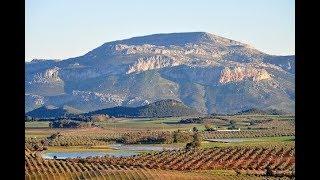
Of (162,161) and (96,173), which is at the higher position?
(96,173)

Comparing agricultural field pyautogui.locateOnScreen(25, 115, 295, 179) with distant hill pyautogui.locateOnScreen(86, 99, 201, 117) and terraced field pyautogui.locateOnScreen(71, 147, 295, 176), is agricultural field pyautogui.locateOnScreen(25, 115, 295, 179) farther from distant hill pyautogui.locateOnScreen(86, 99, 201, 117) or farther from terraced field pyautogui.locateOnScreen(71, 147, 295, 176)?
distant hill pyautogui.locateOnScreen(86, 99, 201, 117)

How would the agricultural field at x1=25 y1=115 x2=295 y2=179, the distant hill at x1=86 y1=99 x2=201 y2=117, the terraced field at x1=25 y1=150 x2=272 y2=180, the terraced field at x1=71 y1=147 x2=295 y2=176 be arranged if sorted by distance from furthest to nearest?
the distant hill at x1=86 y1=99 x2=201 y2=117, the terraced field at x1=71 y1=147 x2=295 y2=176, the agricultural field at x1=25 y1=115 x2=295 y2=179, the terraced field at x1=25 y1=150 x2=272 y2=180

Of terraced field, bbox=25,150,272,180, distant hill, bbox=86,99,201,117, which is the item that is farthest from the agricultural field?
distant hill, bbox=86,99,201,117

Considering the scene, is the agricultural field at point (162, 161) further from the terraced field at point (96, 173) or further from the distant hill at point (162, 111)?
the distant hill at point (162, 111)

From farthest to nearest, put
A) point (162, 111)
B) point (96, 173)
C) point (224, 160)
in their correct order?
point (162, 111)
point (224, 160)
point (96, 173)

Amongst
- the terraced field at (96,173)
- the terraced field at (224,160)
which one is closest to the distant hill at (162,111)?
the terraced field at (224,160)

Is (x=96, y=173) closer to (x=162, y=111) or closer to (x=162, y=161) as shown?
(x=162, y=161)

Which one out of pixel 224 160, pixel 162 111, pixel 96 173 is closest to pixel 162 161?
pixel 224 160

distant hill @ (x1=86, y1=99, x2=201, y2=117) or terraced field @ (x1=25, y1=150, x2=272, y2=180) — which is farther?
distant hill @ (x1=86, y1=99, x2=201, y2=117)

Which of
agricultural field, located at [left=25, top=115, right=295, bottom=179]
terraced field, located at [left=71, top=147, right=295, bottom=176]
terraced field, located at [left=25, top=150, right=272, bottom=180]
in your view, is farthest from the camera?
terraced field, located at [left=71, top=147, right=295, bottom=176]
